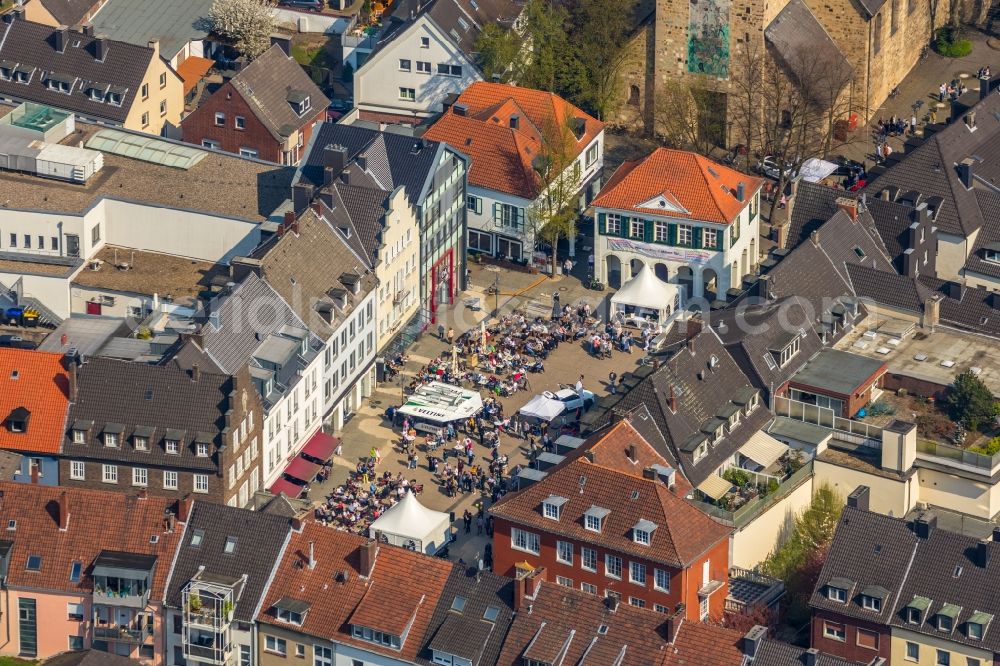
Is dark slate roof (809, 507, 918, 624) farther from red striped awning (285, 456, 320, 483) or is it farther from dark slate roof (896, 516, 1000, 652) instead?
red striped awning (285, 456, 320, 483)

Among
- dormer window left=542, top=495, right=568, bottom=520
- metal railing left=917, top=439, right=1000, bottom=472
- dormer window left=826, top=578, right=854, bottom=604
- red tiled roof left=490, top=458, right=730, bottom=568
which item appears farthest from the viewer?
metal railing left=917, top=439, right=1000, bottom=472

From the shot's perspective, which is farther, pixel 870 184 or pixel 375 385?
pixel 870 184

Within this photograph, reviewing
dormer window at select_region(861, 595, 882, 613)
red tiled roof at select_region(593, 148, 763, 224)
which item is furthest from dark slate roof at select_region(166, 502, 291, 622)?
red tiled roof at select_region(593, 148, 763, 224)

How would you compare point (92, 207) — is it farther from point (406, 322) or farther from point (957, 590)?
point (957, 590)

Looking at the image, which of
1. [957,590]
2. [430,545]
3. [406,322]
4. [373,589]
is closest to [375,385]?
[406,322]

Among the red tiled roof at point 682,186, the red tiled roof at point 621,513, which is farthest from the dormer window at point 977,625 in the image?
the red tiled roof at point 682,186

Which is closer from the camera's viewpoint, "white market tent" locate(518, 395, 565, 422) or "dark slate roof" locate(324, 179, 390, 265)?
"white market tent" locate(518, 395, 565, 422)
